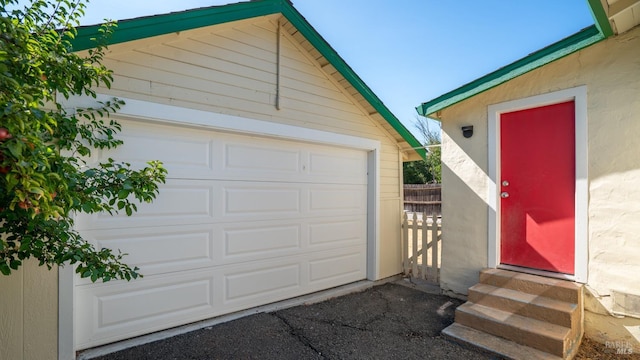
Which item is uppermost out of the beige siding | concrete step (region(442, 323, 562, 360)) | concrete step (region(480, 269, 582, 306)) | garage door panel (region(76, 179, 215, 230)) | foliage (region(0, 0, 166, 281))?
the beige siding

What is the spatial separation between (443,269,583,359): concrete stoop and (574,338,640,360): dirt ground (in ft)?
0.22

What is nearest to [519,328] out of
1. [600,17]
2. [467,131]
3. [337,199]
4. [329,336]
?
[329,336]

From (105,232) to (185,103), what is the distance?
1515 millimetres

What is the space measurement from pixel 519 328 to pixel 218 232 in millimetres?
3276

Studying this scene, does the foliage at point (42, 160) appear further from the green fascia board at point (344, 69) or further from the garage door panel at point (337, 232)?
the garage door panel at point (337, 232)

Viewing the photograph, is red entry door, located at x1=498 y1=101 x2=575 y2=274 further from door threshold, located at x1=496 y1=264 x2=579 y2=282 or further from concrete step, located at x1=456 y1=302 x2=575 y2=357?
concrete step, located at x1=456 y1=302 x2=575 y2=357

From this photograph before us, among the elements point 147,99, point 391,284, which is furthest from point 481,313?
point 147,99

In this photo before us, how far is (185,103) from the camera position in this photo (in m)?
3.32

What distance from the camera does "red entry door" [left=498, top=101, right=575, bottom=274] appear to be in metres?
3.45

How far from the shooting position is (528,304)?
3143 mm

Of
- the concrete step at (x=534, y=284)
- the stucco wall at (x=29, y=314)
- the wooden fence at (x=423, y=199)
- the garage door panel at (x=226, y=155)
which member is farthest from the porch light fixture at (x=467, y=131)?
the wooden fence at (x=423, y=199)

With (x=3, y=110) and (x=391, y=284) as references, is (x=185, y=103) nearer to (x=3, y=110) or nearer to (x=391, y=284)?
(x=3, y=110)

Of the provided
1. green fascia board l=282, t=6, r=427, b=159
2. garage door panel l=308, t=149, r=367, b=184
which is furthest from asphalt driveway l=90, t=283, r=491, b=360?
green fascia board l=282, t=6, r=427, b=159

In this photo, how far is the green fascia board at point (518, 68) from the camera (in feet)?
10.1
